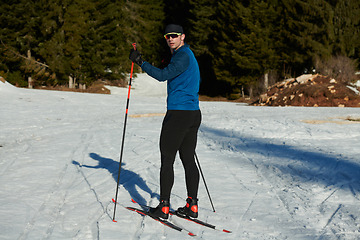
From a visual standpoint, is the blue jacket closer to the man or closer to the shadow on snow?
the man

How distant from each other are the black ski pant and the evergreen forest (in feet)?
76.2

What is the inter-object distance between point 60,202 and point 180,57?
222cm

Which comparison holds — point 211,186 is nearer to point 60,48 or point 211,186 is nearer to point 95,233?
point 95,233

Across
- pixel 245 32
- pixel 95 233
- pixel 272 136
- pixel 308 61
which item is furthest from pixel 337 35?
pixel 95 233

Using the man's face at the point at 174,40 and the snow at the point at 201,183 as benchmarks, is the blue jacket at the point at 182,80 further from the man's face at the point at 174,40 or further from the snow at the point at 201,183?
the snow at the point at 201,183

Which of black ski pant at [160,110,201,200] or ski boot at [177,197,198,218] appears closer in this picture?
black ski pant at [160,110,201,200]

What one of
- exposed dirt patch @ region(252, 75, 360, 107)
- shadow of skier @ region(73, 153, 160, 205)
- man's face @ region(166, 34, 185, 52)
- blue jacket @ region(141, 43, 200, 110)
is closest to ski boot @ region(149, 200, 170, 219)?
shadow of skier @ region(73, 153, 160, 205)

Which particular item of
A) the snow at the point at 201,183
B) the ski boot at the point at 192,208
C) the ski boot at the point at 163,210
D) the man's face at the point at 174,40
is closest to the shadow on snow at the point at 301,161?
the snow at the point at 201,183

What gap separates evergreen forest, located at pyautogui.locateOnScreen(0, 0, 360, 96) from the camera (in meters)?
27.0

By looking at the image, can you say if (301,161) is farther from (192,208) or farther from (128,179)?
(192,208)

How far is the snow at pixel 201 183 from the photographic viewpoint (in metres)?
3.43

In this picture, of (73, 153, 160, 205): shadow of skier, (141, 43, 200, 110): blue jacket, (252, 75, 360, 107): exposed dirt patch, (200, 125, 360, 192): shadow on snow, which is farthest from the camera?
(252, 75, 360, 107): exposed dirt patch

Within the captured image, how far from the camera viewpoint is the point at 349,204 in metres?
4.04

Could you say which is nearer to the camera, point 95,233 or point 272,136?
point 95,233
